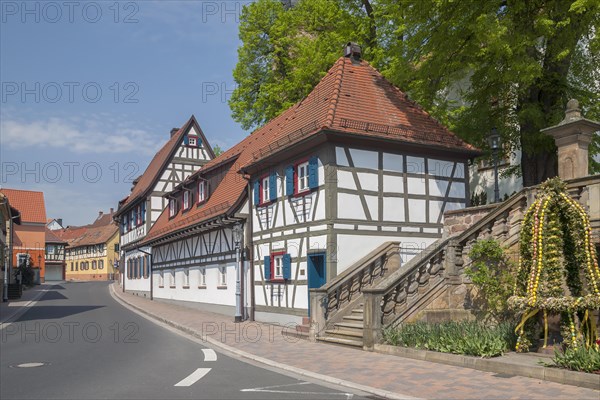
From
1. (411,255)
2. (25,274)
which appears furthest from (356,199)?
(25,274)

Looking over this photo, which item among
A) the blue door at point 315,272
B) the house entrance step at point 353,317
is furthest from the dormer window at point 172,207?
the house entrance step at point 353,317

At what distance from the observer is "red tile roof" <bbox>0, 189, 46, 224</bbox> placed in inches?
2761

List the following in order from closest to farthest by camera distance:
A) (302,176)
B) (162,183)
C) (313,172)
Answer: (313,172) → (302,176) → (162,183)

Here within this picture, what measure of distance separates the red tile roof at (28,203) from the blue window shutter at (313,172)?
59550 mm

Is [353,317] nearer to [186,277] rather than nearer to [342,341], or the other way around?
[342,341]

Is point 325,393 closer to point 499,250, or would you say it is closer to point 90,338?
point 499,250

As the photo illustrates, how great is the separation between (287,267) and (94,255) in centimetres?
7611

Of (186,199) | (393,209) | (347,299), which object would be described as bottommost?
(347,299)

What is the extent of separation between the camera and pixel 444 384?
927 cm

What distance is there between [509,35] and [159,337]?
12.6 metres

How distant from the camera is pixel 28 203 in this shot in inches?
2817

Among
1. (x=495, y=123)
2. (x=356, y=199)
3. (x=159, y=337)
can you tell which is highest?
(x=495, y=123)

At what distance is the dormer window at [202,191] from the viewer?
95.5ft

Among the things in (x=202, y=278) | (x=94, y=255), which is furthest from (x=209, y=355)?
(x=94, y=255)
